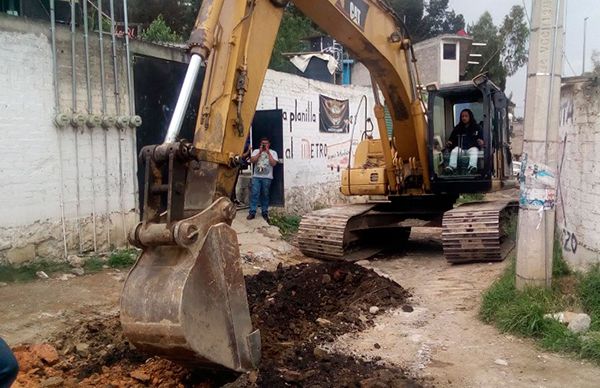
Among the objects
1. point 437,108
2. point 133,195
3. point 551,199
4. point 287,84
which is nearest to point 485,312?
point 551,199

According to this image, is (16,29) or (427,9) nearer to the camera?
(16,29)

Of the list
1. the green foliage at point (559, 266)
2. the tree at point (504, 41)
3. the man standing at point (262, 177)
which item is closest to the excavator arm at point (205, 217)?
the green foliage at point (559, 266)

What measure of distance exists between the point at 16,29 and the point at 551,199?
20.5ft

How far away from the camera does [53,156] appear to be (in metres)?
7.87

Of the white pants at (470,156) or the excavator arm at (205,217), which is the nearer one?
the excavator arm at (205,217)

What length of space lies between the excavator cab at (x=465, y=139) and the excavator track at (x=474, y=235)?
0.50 metres

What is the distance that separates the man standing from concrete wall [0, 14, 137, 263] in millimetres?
3072

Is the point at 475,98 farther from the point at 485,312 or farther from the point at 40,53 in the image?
the point at 40,53

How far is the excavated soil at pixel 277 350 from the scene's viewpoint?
4.41 m

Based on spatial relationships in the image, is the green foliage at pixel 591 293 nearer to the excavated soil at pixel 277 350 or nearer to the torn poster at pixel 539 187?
the torn poster at pixel 539 187

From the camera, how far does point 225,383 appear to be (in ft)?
14.1

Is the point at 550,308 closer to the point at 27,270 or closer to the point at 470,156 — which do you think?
the point at 470,156

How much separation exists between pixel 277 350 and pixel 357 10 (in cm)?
381

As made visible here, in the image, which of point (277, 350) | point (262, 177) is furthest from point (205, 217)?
point (262, 177)
